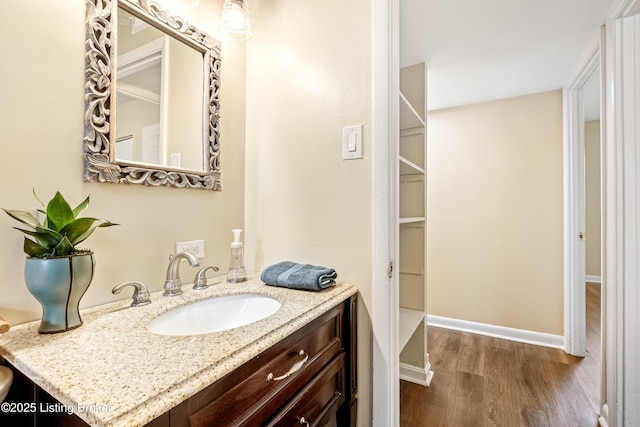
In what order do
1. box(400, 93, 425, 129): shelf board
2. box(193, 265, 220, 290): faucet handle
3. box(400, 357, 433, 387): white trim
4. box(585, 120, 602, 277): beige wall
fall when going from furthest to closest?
box(585, 120, 602, 277): beige wall → box(400, 357, 433, 387): white trim → box(400, 93, 425, 129): shelf board → box(193, 265, 220, 290): faucet handle

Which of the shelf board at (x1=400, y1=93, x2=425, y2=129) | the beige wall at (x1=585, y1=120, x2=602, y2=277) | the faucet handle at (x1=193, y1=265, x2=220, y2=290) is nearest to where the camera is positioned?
the faucet handle at (x1=193, y1=265, x2=220, y2=290)

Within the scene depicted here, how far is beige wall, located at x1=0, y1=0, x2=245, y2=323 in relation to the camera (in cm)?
75

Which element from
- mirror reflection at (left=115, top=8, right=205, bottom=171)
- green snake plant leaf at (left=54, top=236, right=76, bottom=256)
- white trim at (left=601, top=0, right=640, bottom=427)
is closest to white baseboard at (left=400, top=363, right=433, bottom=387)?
white trim at (left=601, top=0, right=640, bottom=427)

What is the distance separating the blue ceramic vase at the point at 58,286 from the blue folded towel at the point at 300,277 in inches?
22.5

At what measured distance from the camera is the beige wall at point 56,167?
75 cm

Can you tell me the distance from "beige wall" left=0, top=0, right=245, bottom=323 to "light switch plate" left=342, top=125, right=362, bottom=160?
0.68 m

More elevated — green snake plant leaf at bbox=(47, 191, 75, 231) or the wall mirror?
the wall mirror

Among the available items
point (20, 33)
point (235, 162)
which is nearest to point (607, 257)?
point (235, 162)

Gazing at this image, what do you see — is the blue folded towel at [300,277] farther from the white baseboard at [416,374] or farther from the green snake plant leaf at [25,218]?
the white baseboard at [416,374]

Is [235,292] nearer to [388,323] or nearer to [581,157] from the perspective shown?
[388,323]

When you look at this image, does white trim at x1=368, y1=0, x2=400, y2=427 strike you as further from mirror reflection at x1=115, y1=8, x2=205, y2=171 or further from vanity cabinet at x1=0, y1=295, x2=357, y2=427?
mirror reflection at x1=115, y1=8, x2=205, y2=171

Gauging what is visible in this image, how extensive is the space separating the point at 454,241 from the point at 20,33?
3.04m

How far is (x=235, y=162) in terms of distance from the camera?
55.0 inches

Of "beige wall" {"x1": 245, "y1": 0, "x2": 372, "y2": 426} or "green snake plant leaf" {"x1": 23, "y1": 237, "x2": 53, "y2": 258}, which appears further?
"beige wall" {"x1": 245, "y1": 0, "x2": 372, "y2": 426}
